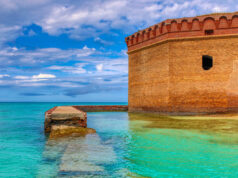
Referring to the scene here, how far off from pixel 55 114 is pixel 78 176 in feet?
15.1

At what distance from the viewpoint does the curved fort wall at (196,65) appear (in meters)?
13.4

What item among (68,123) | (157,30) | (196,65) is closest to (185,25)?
(157,30)

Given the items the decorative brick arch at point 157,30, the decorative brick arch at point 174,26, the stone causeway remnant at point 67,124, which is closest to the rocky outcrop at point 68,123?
the stone causeway remnant at point 67,124

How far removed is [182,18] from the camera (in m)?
14.0

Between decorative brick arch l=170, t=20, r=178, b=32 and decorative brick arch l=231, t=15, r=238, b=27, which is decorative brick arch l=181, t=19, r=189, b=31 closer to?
decorative brick arch l=170, t=20, r=178, b=32

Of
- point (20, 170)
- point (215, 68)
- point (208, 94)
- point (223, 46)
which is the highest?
point (223, 46)

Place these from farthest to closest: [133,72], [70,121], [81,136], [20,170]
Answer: [133,72] → [70,121] → [81,136] → [20,170]

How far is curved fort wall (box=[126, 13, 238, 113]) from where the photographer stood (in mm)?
13383

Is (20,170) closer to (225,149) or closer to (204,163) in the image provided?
(204,163)

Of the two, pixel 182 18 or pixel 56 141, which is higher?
pixel 182 18

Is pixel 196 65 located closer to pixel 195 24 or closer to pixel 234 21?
pixel 195 24

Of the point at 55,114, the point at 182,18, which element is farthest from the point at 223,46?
the point at 55,114

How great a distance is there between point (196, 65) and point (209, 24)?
2.57 metres

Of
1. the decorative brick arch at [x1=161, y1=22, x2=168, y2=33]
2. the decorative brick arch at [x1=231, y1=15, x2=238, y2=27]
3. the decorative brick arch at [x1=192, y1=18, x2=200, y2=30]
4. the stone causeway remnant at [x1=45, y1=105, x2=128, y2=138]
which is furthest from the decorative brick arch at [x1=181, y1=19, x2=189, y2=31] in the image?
the stone causeway remnant at [x1=45, y1=105, x2=128, y2=138]
